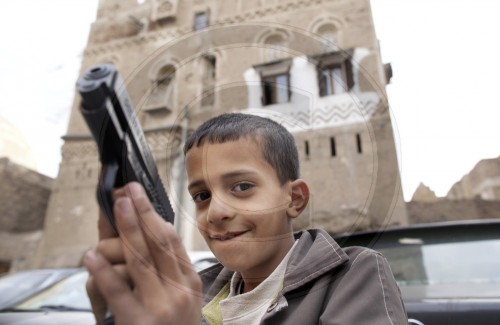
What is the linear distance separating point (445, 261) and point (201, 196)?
1.73m

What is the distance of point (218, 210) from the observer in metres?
0.49

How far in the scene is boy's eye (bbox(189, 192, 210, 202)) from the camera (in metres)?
0.50

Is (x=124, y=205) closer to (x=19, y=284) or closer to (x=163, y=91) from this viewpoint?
(x=163, y=91)

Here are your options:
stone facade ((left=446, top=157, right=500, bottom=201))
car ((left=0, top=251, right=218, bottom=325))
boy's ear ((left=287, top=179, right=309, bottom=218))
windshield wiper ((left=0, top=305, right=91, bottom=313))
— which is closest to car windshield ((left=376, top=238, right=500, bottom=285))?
car ((left=0, top=251, right=218, bottom=325))

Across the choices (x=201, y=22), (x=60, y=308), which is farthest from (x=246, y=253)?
(x=60, y=308)

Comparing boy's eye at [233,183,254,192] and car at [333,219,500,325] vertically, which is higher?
boy's eye at [233,183,254,192]

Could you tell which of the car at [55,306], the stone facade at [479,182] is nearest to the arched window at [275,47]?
the stone facade at [479,182]

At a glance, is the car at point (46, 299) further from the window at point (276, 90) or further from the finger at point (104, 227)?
the finger at point (104, 227)

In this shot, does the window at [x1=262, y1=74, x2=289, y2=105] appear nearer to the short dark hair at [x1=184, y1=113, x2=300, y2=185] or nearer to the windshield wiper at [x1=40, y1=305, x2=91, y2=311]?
the short dark hair at [x1=184, y1=113, x2=300, y2=185]

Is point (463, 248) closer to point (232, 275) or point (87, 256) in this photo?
point (232, 275)

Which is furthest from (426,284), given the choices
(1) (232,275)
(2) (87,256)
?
(2) (87,256)

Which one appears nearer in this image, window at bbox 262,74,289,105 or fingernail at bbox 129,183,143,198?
fingernail at bbox 129,183,143,198

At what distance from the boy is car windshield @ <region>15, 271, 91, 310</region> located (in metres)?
2.24

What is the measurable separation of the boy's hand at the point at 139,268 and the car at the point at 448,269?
115 cm
